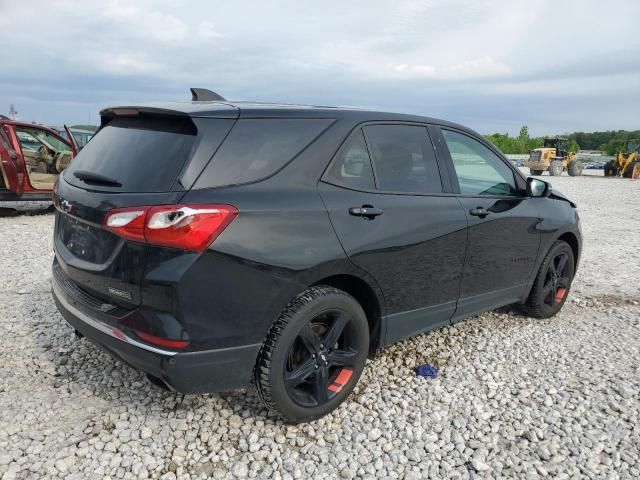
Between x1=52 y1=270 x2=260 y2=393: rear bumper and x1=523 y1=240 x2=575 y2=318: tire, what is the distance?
117 inches

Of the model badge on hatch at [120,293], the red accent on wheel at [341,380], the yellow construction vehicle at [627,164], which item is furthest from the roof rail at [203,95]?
the yellow construction vehicle at [627,164]

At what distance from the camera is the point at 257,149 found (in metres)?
2.65

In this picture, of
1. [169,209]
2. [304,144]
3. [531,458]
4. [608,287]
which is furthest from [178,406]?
[608,287]

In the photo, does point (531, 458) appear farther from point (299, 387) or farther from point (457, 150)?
point (457, 150)

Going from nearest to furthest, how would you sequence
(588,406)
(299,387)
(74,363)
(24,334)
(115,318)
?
(115,318)
(299,387)
(588,406)
(74,363)
(24,334)

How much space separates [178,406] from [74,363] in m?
0.97

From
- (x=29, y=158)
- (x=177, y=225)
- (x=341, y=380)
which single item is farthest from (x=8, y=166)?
(x=341, y=380)

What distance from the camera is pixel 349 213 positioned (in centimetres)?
285

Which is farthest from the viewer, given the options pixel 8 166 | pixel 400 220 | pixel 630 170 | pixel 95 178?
pixel 630 170

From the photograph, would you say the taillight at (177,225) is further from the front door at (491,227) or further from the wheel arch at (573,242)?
the wheel arch at (573,242)

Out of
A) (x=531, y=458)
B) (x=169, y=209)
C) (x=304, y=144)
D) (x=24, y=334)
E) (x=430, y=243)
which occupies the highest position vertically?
(x=304, y=144)

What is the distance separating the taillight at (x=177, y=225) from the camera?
7.55ft

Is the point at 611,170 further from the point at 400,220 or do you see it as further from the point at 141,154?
the point at 141,154

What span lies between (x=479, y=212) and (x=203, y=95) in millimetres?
2038
